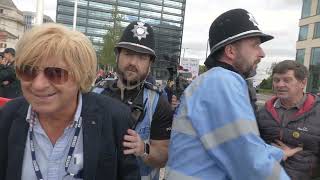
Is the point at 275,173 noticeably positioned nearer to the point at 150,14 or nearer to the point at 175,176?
the point at 175,176

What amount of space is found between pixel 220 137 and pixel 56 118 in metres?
0.75

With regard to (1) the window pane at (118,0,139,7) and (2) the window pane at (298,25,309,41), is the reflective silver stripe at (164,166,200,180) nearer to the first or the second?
(2) the window pane at (298,25,309,41)

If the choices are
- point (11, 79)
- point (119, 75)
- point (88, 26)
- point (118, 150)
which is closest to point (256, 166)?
point (118, 150)

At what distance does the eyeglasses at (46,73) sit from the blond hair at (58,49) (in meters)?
0.02

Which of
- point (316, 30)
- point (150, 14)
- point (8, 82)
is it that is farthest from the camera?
point (150, 14)

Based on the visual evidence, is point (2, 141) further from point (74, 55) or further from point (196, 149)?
point (196, 149)

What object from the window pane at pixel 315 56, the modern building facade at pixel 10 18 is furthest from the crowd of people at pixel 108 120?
the modern building facade at pixel 10 18

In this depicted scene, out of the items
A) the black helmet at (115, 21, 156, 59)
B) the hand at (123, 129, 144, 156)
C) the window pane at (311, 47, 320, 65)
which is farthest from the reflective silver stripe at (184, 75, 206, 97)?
the window pane at (311, 47, 320, 65)

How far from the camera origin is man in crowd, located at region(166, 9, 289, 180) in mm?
1768

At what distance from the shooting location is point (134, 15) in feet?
341

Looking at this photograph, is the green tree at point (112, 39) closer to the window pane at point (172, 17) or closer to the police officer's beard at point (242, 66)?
the police officer's beard at point (242, 66)

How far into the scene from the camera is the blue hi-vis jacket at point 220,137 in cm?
176

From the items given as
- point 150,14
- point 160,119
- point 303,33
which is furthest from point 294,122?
point 150,14

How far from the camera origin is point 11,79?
803cm
